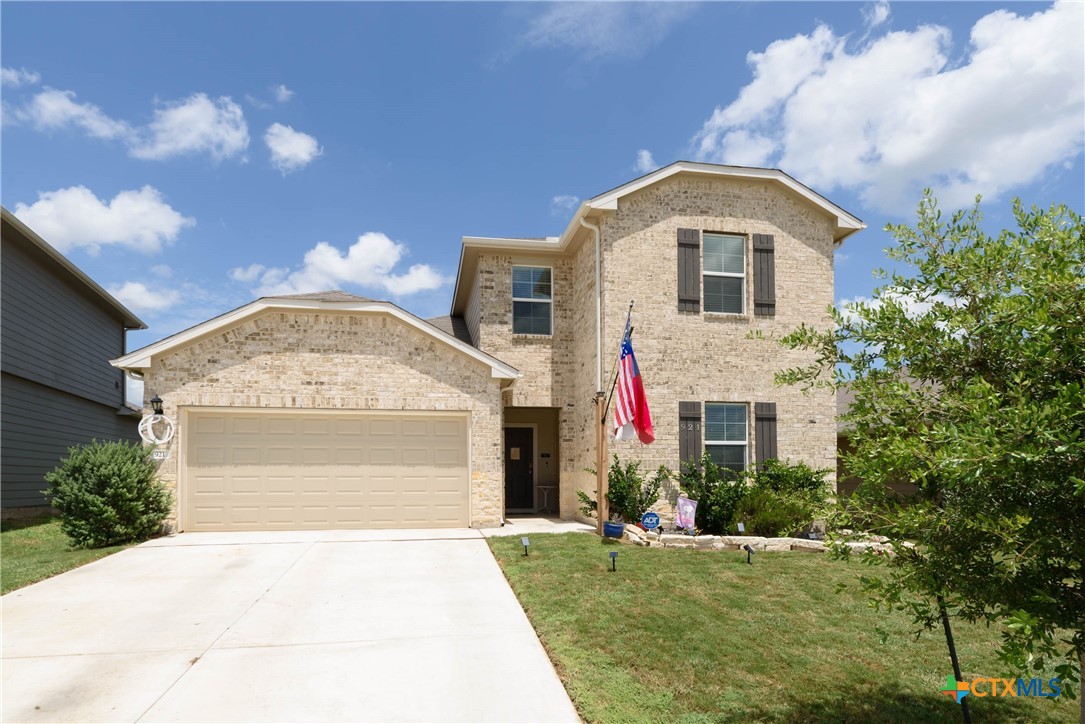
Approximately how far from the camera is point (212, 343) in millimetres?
12164

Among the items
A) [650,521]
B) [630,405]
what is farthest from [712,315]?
[650,521]

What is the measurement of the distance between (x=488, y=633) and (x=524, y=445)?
9.87 m

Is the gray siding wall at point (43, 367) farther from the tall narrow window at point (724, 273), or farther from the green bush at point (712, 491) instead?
the tall narrow window at point (724, 273)

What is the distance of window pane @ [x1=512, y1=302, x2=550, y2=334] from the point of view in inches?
589

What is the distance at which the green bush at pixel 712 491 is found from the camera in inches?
469

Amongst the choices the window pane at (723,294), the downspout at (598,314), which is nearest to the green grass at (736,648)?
the downspout at (598,314)

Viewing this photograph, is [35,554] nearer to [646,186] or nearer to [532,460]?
[532,460]

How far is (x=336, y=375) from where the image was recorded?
12500 millimetres

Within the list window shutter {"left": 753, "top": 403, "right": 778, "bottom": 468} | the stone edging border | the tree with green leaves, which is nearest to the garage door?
the stone edging border

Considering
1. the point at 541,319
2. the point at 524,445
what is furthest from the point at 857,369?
the point at 524,445

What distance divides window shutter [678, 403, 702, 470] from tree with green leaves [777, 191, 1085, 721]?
28.9ft

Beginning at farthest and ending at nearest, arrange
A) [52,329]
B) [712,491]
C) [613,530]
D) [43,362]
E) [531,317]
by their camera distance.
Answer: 1. [52,329]
2. [43,362]
3. [531,317]
4. [712,491]
5. [613,530]

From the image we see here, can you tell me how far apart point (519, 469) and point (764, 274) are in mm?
7288

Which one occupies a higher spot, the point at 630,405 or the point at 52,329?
the point at 52,329
